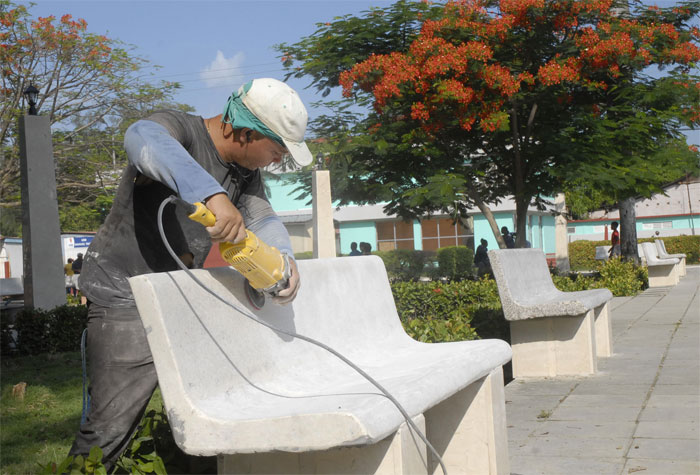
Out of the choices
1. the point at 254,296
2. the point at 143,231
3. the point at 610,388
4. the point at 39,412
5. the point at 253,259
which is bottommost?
the point at 39,412

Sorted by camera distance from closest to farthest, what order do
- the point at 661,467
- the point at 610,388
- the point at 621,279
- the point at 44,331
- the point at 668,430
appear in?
the point at 661,467, the point at 668,430, the point at 610,388, the point at 44,331, the point at 621,279

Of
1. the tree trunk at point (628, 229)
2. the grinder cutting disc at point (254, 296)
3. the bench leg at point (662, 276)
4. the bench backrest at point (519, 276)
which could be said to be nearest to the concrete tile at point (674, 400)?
the bench backrest at point (519, 276)

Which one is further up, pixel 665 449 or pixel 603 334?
pixel 603 334

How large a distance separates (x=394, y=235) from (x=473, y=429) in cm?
4021

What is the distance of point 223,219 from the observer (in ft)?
6.88

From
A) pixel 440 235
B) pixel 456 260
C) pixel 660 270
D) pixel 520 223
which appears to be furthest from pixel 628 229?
pixel 440 235

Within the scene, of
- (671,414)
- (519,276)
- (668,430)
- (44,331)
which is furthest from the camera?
(44,331)

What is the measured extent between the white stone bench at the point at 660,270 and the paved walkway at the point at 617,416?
1068 centimetres

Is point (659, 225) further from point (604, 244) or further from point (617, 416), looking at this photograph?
point (617, 416)

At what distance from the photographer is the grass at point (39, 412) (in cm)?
478

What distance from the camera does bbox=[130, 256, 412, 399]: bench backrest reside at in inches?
82.7

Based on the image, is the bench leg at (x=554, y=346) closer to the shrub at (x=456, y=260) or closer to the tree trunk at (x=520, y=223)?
the tree trunk at (x=520, y=223)

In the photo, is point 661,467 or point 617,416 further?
point 617,416

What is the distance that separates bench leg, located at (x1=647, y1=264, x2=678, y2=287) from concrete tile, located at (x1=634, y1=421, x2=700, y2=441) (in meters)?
14.9
